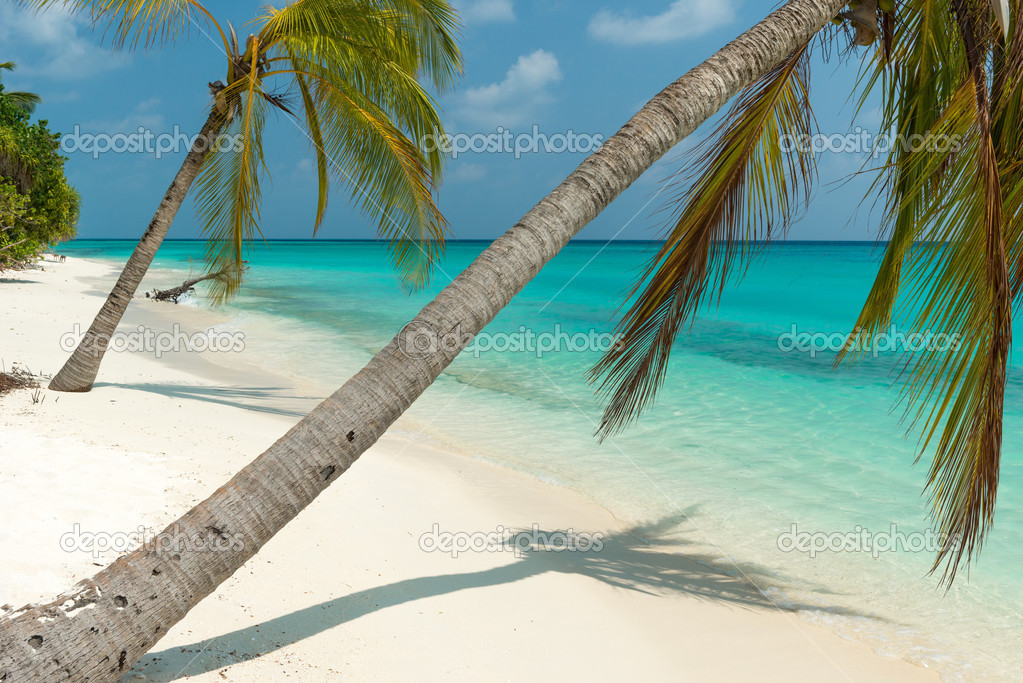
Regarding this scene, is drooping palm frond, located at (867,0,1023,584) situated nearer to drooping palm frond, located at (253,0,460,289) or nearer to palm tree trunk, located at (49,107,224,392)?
drooping palm frond, located at (253,0,460,289)

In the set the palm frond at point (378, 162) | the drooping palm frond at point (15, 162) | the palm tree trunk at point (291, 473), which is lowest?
the palm tree trunk at point (291, 473)

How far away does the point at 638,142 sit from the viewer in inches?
105

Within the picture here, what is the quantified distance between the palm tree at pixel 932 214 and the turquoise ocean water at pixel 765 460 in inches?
23.4

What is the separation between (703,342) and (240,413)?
12.8 meters

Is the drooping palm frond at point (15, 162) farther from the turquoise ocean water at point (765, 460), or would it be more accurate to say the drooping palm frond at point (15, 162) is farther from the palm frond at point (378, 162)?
the palm frond at point (378, 162)

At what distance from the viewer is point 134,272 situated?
23.5 ft

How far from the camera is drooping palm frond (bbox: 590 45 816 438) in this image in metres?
4.17

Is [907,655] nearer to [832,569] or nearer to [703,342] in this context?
[832,569]

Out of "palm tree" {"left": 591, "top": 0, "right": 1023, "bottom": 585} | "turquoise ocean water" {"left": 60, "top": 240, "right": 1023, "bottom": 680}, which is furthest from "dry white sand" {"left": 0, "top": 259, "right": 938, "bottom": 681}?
"palm tree" {"left": 591, "top": 0, "right": 1023, "bottom": 585}

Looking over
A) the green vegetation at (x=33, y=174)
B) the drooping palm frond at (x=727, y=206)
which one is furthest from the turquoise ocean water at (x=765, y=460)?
the green vegetation at (x=33, y=174)

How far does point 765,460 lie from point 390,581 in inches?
211

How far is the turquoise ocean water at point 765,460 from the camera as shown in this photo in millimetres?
4562

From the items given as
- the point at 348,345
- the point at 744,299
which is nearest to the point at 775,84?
the point at 348,345

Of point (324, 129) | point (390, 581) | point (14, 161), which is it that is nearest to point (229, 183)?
point (324, 129)
